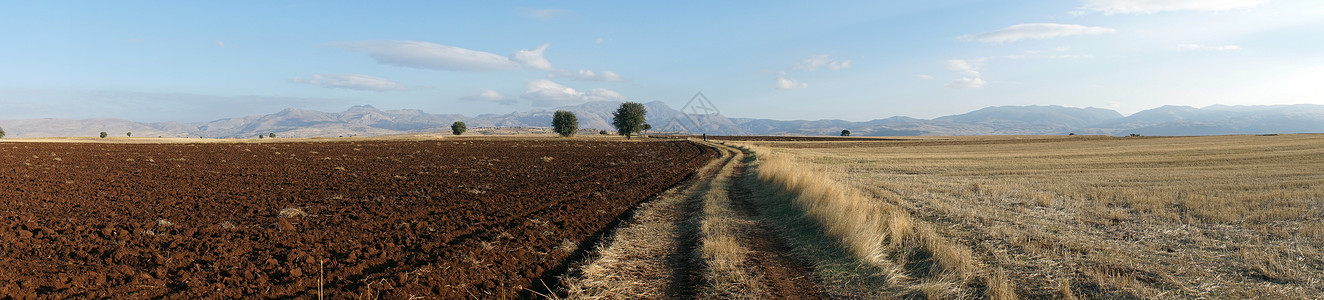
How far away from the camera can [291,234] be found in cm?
953

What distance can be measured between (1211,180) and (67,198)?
106ft

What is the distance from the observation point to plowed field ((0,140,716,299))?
663cm

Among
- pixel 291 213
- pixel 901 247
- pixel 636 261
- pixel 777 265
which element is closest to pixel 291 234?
pixel 291 213

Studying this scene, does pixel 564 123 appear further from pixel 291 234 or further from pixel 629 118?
pixel 291 234

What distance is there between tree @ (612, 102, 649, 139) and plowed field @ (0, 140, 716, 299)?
257ft

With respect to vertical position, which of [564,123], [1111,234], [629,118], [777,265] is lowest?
[777,265]

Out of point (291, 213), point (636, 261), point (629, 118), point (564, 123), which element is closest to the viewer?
A: point (636, 261)

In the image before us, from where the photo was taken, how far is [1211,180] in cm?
→ 1795

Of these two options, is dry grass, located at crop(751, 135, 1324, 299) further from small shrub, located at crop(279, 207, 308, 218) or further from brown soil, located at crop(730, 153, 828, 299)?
small shrub, located at crop(279, 207, 308, 218)

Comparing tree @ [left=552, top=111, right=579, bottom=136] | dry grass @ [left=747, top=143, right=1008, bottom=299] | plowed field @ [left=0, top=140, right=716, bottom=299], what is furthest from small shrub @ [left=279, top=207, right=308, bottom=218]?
tree @ [left=552, top=111, right=579, bottom=136]

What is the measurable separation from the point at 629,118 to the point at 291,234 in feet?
289

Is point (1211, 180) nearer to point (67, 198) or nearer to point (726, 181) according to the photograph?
point (726, 181)

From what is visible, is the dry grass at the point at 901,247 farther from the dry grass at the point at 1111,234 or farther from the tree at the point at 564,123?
the tree at the point at 564,123

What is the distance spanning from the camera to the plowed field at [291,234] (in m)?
6.63
